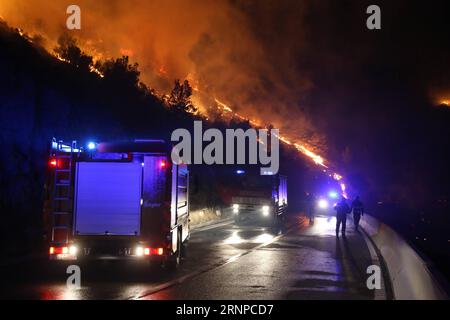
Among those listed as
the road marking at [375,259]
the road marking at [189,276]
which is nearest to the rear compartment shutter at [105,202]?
the road marking at [189,276]

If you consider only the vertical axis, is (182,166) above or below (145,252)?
above

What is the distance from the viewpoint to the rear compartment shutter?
1112 cm

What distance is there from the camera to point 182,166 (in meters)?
13.4

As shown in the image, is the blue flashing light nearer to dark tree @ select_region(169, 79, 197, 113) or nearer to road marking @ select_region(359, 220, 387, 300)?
road marking @ select_region(359, 220, 387, 300)

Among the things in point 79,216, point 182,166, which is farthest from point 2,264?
point 182,166

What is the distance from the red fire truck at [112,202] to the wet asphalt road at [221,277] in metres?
0.69

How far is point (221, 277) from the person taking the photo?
36.6ft

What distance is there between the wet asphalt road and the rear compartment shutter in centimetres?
107

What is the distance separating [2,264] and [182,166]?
493 cm

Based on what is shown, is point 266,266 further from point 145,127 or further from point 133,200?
point 145,127

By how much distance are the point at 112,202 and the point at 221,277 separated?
2.81 meters

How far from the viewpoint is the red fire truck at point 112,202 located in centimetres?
1105

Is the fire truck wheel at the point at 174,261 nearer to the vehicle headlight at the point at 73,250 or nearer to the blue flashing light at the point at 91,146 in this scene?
the vehicle headlight at the point at 73,250
